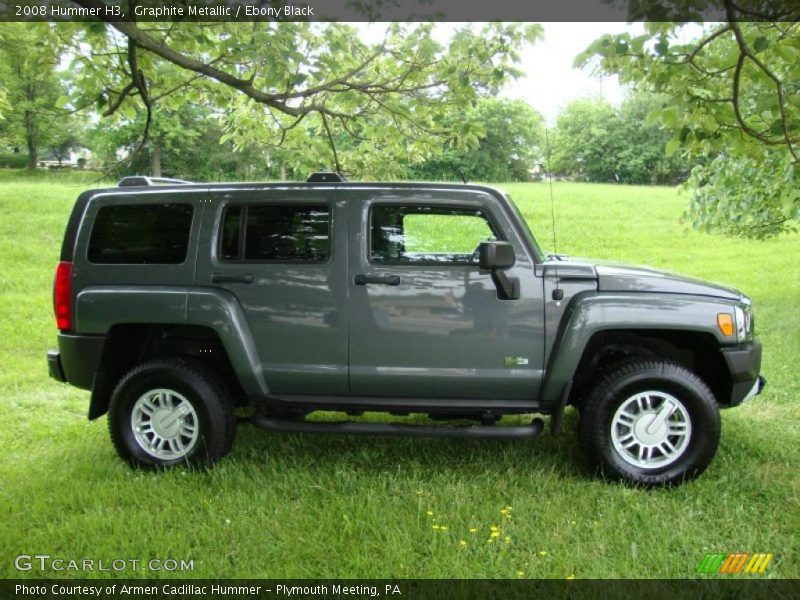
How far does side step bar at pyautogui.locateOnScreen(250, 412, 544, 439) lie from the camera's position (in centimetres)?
406

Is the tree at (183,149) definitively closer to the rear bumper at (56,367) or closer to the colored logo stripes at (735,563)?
the rear bumper at (56,367)

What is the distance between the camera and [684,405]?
4.04 meters

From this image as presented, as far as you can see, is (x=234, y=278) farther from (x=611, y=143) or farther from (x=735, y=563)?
(x=611, y=143)

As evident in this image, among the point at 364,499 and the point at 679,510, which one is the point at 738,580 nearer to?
the point at 679,510

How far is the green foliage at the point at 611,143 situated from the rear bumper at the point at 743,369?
5.34ft

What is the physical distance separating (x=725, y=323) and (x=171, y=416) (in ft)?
12.1

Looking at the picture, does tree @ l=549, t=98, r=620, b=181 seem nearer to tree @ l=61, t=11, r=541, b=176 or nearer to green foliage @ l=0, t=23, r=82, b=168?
tree @ l=61, t=11, r=541, b=176

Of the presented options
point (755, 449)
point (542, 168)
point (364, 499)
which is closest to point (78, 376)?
point (364, 499)

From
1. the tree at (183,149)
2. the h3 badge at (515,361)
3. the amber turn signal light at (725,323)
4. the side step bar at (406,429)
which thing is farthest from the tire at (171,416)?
the tree at (183,149)

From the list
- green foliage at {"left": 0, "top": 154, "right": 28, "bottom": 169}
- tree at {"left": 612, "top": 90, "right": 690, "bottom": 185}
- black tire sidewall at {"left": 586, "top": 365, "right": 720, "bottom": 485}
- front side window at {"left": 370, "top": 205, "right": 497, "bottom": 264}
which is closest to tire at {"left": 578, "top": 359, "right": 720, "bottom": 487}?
black tire sidewall at {"left": 586, "top": 365, "right": 720, "bottom": 485}

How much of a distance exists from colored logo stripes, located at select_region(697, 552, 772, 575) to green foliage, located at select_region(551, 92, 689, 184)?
2.90 m

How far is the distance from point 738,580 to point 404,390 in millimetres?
2094

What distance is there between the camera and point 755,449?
470 centimetres

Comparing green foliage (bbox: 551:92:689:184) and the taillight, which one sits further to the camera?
green foliage (bbox: 551:92:689:184)
